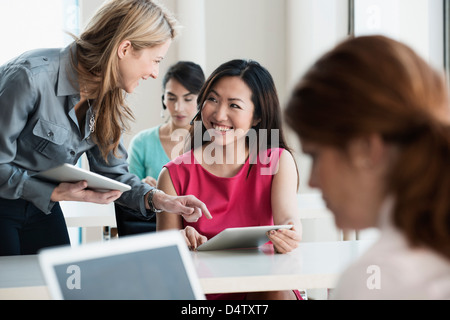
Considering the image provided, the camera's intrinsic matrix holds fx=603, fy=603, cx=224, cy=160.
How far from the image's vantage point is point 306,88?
0.76 meters

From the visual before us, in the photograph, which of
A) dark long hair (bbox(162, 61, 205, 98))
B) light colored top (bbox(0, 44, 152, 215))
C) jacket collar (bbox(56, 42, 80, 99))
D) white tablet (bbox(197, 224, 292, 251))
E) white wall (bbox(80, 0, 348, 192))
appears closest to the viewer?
white tablet (bbox(197, 224, 292, 251))

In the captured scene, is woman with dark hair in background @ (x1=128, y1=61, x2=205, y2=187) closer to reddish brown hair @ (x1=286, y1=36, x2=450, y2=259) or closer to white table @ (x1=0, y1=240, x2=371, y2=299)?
white table @ (x1=0, y1=240, x2=371, y2=299)

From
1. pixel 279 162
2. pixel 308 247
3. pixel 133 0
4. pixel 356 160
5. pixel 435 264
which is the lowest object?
pixel 308 247

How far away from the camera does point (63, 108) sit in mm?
1996

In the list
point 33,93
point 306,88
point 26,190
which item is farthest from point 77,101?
point 306,88

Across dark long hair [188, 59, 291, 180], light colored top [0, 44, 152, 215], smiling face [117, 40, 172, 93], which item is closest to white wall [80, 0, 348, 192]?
dark long hair [188, 59, 291, 180]

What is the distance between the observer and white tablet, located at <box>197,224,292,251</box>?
169cm

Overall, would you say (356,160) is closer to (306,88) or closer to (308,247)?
(306,88)

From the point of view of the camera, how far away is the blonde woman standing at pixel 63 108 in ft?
5.98

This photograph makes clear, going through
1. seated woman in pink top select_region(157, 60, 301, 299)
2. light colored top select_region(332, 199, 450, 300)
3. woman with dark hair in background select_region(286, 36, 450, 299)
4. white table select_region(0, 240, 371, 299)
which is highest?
woman with dark hair in background select_region(286, 36, 450, 299)

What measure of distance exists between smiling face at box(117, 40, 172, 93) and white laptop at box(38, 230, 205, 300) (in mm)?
1224

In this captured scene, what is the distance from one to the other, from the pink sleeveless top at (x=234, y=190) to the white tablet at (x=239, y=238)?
27cm

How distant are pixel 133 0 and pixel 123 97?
0.38m

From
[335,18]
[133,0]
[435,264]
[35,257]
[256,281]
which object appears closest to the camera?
[435,264]
